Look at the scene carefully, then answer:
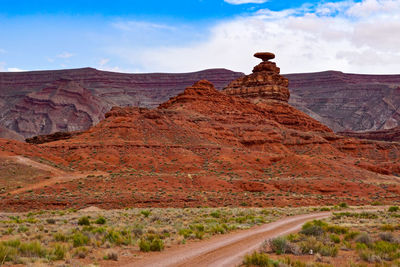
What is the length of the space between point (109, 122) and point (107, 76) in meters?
136

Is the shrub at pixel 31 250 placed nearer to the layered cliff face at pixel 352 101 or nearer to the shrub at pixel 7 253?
the shrub at pixel 7 253

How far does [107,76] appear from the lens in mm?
196000

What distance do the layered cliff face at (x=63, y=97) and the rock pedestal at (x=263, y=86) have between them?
7138 centimetres

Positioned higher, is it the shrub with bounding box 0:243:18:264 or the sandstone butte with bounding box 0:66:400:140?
the sandstone butte with bounding box 0:66:400:140

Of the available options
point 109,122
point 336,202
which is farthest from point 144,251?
point 109,122

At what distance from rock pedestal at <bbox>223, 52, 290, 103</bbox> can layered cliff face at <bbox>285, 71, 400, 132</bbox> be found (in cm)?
7375

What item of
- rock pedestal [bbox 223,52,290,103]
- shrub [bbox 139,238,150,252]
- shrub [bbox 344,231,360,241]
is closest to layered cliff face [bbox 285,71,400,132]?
rock pedestal [bbox 223,52,290,103]

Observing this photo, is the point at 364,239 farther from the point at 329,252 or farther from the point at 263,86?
the point at 263,86

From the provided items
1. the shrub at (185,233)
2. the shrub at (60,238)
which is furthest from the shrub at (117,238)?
the shrub at (185,233)

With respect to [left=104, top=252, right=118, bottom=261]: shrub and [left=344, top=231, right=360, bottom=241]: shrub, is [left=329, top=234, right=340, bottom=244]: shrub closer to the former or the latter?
[left=344, top=231, right=360, bottom=241]: shrub

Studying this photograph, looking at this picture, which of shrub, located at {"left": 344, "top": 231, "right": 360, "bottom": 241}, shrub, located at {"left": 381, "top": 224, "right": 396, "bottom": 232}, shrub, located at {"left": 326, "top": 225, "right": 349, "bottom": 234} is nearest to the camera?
shrub, located at {"left": 344, "top": 231, "right": 360, "bottom": 241}

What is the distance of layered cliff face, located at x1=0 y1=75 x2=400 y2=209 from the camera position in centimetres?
3984

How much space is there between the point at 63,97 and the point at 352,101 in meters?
122

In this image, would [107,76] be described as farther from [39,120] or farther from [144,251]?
[144,251]
